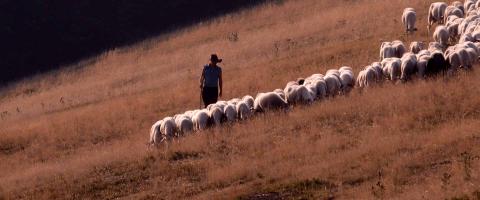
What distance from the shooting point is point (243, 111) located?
80.7 ft

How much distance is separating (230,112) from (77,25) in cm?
3044

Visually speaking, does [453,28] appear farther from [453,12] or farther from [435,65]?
[435,65]

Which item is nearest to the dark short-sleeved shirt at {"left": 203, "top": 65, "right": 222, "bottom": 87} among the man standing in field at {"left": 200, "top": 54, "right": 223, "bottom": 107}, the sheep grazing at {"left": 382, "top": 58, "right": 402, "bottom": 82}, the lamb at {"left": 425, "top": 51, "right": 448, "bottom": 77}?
the man standing in field at {"left": 200, "top": 54, "right": 223, "bottom": 107}

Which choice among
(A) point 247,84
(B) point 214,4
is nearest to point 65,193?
(A) point 247,84

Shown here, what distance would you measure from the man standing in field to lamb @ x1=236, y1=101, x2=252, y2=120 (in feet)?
3.43

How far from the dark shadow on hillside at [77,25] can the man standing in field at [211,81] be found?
76.5ft

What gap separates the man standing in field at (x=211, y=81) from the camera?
83.7ft

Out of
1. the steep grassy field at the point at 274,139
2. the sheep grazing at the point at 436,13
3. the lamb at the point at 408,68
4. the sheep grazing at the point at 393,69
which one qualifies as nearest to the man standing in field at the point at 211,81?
the steep grassy field at the point at 274,139

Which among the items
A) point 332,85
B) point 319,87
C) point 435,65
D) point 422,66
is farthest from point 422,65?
point 319,87

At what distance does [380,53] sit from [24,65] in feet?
83.9

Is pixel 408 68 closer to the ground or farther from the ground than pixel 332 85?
farther from the ground

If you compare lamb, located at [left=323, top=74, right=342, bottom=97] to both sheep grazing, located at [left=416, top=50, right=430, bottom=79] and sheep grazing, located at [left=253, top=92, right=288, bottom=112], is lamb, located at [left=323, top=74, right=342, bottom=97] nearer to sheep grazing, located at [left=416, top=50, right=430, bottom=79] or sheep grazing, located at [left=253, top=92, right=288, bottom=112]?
sheep grazing, located at [left=253, top=92, right=288, bottom=112]

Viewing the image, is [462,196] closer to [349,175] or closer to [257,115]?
[349,175]

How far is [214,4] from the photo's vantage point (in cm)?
5306
